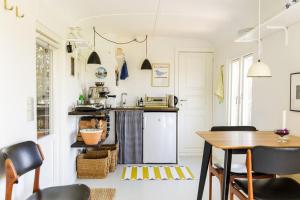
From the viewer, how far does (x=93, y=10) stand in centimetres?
343

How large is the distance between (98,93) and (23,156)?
2.66 metres

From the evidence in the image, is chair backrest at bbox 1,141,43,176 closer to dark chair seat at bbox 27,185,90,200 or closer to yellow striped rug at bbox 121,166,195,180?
dark chair seat at bbox 27,185,90,200

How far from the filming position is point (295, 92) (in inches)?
95.5

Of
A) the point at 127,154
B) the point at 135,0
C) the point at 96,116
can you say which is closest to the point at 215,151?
the point at 127,154

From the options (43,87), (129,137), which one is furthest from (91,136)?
(129,137)

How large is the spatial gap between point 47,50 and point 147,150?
242 cm

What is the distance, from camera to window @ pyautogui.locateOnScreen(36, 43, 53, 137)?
9.38ft

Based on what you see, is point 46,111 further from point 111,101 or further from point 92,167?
point 111,101

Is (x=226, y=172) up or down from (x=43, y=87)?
down

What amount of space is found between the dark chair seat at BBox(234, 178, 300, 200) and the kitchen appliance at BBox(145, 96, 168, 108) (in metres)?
2.89

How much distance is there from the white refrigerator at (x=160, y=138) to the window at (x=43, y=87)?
6.13 ft

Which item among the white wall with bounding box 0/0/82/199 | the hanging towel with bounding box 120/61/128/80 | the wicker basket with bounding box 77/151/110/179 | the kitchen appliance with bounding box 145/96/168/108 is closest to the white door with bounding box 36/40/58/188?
the white wall with bounding box 0/0/82/199

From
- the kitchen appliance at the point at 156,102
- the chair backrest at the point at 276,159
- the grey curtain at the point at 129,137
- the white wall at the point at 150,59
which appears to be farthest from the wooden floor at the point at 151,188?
the white wall at the point at 150,59

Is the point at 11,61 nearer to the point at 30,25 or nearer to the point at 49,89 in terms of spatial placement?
the point at 30,25
